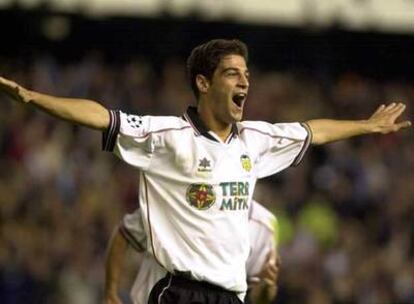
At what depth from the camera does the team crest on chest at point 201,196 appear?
308 inches

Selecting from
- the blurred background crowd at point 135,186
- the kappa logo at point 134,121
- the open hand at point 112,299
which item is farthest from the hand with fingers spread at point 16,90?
the blurred background crowd at point 135,186

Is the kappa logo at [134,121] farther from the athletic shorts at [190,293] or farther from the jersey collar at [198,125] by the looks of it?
the athletic shorts at [190,293]

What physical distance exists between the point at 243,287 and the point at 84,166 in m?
7.86

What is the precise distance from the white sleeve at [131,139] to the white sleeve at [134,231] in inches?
39.6

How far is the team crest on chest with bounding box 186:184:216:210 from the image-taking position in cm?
783

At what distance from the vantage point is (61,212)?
48.9ft

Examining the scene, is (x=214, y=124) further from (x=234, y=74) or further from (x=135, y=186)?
(x=135, y=186)

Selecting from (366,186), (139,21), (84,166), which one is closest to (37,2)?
(139,21)

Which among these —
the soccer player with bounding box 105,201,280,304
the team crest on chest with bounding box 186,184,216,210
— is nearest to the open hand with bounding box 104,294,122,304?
the soccer player with bounding box 105,201,280,304

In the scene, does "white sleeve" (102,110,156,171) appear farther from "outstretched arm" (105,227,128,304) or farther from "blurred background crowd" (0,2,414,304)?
"blurred background crowd" (0,2,414,304)

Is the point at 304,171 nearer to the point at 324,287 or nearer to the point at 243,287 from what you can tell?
the point at 324,287

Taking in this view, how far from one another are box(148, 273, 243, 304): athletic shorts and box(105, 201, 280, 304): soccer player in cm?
14

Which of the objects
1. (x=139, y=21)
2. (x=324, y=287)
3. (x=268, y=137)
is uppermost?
(x=139, y=21)

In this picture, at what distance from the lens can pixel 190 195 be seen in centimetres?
784
